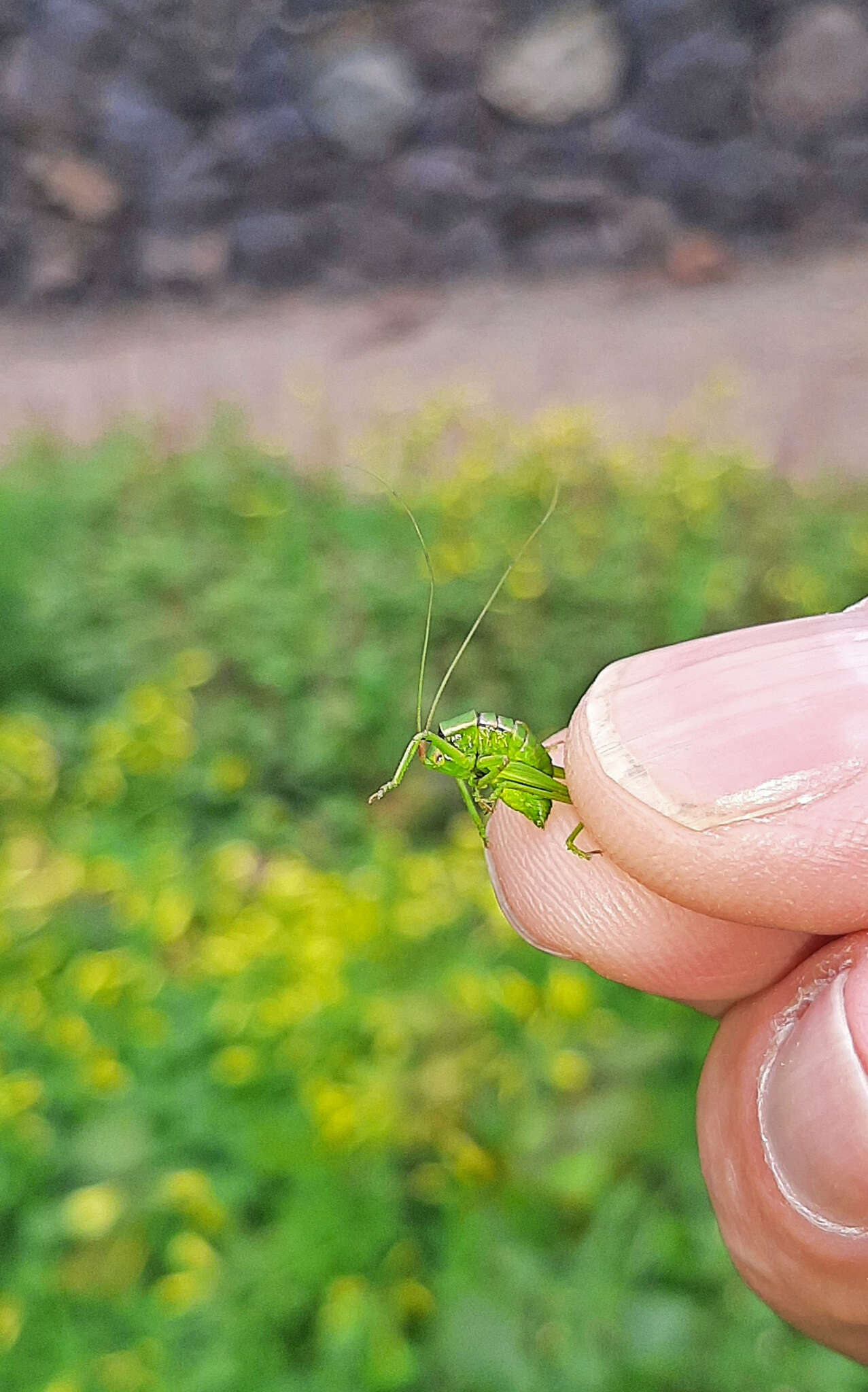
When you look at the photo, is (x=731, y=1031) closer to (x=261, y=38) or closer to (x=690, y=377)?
(x=690, y=377)

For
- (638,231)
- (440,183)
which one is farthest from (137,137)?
(638,231)

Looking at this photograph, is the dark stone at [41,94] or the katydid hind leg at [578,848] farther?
the dark stone at [41,94]

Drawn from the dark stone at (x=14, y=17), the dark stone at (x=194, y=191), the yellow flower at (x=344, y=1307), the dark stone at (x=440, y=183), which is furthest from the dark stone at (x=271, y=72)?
the yellow flower at (x=344, y=1307)

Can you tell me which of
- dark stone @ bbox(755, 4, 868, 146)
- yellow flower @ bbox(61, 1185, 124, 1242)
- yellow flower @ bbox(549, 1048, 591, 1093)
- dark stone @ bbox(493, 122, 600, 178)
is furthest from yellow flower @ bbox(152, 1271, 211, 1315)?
dark stone @ bbox(755, 4, 868, 146)

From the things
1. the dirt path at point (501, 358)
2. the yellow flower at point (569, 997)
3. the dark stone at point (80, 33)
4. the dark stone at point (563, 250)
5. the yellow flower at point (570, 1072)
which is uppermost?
the dark stone at point (80, 33)

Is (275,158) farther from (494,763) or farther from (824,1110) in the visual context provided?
(824,1110)

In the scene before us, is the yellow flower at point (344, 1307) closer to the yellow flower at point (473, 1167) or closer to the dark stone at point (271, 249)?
the yellow flower at point (473, 1167)

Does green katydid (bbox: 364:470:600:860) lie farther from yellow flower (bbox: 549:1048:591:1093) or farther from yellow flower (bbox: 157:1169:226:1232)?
yellow flower (bbox: 157:1169:226:1232)

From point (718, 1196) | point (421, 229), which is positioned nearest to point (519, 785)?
point (718, 1196)
